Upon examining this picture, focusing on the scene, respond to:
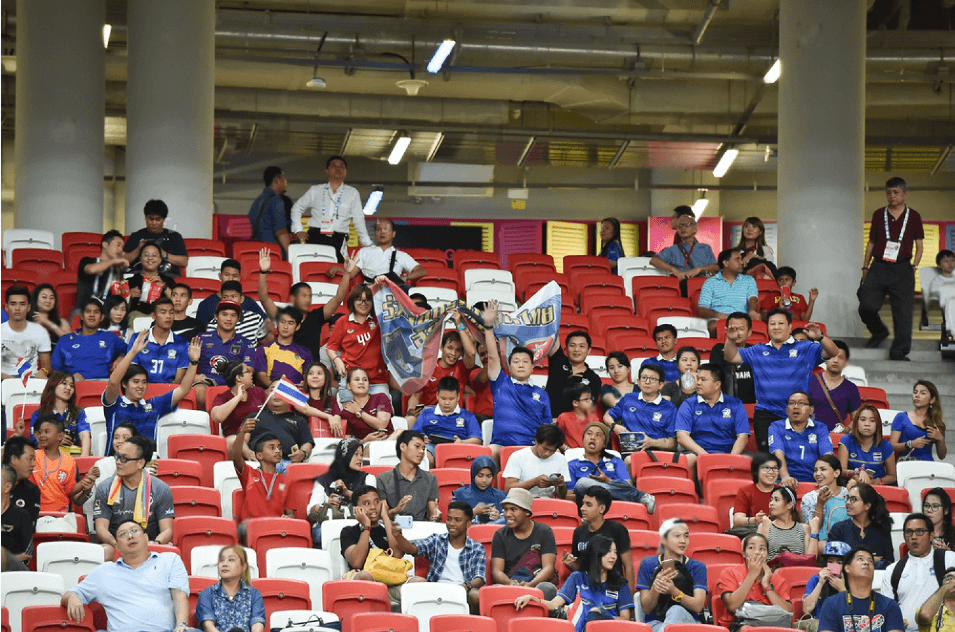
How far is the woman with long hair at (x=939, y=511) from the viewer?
25.5 ft

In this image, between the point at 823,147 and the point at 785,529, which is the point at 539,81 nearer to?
the point at 823,147

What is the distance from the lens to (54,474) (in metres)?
7.48

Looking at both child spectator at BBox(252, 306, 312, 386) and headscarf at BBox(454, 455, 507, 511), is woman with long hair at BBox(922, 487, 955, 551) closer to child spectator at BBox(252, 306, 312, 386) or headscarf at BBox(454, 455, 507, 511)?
headscarf at BBox(454, 455, 507, 511)

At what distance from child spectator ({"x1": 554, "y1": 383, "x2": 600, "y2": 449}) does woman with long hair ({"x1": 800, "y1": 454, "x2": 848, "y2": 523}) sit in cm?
151

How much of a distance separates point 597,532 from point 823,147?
25.0ft

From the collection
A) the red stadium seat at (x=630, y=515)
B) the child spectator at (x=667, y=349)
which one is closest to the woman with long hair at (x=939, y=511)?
the red stadium seat at (x=630, y=515)

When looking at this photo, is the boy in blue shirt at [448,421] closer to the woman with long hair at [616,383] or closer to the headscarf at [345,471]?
the woman with long hair at [616,383]

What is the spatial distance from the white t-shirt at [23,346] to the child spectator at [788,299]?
6404 mm

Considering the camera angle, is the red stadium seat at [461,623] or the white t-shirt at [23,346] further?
the white t-shirt at [23,346]

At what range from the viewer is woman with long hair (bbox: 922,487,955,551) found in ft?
25.5

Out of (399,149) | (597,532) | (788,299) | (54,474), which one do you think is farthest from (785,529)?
(399,149)

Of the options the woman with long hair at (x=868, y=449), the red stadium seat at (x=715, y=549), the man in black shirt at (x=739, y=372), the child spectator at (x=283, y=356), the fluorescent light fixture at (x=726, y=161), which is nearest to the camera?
the red stadium seat at (x=715, y=549)

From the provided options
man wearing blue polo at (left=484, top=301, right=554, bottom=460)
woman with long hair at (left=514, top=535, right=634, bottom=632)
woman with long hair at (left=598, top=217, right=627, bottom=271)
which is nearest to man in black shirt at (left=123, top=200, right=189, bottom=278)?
man wearing blue polo at (left=484, top=301, right=554, bottom=460)

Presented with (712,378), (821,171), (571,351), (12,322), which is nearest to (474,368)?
(571,351)
